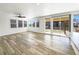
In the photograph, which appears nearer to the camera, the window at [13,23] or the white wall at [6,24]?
the white wall at [6,24]

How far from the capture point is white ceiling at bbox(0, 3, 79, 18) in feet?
8.80

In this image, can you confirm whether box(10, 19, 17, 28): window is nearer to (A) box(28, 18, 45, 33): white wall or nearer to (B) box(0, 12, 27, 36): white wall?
(B) box(0, 12, 27, 36): white wall

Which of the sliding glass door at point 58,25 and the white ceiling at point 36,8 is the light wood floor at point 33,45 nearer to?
the sliding glass door at point 58,25

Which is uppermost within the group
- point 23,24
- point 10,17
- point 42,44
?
point 10,17

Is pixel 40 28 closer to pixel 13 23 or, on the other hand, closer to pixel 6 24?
pixel 13 23

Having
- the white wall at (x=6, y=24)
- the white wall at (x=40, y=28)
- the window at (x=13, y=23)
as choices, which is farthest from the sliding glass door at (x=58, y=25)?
the window at (x=13, y=23)

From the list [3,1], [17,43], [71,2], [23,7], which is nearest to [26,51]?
[17,43]

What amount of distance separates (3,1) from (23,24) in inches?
28.4

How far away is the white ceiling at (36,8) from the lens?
8.80 feet

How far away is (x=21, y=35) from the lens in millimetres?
2830

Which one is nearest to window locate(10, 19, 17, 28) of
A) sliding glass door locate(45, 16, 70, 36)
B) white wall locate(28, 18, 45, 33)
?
white wall locate(28, 18, 45, 33)

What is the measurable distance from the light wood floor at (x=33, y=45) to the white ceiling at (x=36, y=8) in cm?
62

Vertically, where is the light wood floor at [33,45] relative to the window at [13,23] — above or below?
below
